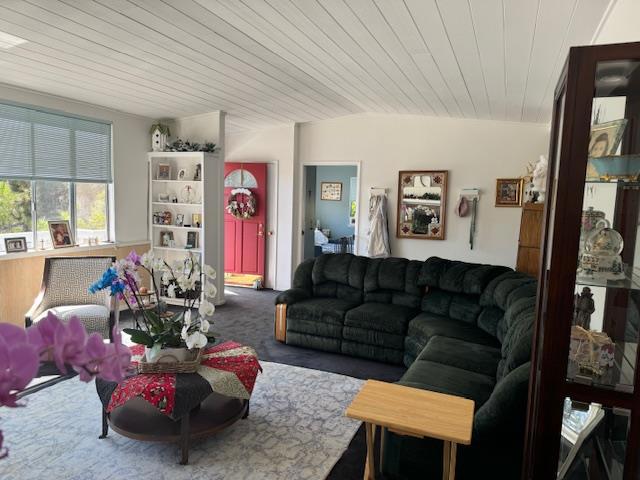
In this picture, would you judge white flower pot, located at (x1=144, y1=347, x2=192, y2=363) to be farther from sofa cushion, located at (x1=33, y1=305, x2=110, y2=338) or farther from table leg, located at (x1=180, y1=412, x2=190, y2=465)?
sofa cushion, located at (x1=33, y1=305, x2=110, y2=338)

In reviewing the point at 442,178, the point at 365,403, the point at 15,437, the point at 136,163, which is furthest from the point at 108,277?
the point at 442,178

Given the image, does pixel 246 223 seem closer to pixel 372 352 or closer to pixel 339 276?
pixel 339 276

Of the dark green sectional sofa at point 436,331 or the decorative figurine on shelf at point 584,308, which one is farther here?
the dark green sectional sofa at point 436,331

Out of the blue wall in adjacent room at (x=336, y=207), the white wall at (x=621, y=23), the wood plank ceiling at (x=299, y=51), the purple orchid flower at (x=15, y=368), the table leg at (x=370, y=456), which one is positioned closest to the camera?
the purple orchid flower at (x=15, y=368)

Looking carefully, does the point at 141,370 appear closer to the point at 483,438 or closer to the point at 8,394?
the point at 483,438

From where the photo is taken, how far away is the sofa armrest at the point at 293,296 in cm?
446

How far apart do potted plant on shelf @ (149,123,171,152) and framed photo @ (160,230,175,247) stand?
3.70 feet

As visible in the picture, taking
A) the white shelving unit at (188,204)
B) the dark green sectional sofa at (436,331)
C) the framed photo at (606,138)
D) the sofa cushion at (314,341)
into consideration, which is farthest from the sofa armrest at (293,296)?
the framed photo at (606,138)

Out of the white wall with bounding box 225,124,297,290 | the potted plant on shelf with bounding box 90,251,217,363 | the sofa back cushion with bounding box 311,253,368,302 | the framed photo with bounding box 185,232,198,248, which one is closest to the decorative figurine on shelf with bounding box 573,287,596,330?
the potted plant on shelf with bounding box 90,251,217,363

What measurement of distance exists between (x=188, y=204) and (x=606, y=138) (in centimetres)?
506

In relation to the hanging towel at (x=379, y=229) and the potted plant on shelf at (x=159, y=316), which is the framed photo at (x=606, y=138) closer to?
the potted plant on shelf at (x=159, y=316)

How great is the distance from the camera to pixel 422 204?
5.92 meters

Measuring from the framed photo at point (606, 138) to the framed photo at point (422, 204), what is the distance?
452 centimetres

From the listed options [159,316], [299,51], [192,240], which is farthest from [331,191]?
[159,316]
